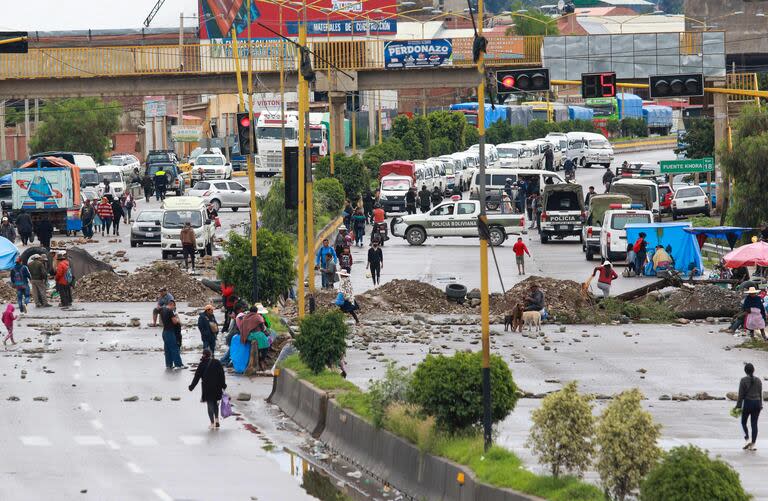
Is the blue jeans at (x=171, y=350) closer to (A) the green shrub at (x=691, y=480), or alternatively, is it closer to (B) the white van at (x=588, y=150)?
(A) the green shrub at (x=691, y=480)

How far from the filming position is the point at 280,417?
24.8 metres

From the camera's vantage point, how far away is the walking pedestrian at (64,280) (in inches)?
1569

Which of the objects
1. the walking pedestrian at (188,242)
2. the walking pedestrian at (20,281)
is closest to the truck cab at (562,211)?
the walking pedestrian at (188,242)

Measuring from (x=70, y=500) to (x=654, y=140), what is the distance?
361 feet

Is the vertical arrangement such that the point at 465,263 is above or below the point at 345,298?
below

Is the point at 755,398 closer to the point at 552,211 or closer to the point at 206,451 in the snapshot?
the point at 206,451

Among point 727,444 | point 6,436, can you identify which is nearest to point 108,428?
point 6,436

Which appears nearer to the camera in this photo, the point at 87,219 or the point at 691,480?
the point at 691,480

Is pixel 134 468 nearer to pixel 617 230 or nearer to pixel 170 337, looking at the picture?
pixel 170 337

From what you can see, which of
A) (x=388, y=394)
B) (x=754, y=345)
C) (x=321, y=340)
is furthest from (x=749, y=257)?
(x=388, y=394)

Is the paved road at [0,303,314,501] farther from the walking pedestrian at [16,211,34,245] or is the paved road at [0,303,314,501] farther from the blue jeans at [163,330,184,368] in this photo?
the walking pedestrian at [16,211,34,245]

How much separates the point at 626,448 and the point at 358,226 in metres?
43.0

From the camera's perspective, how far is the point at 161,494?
18.4m

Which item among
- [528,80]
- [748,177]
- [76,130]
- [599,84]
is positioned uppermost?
[599,84]
